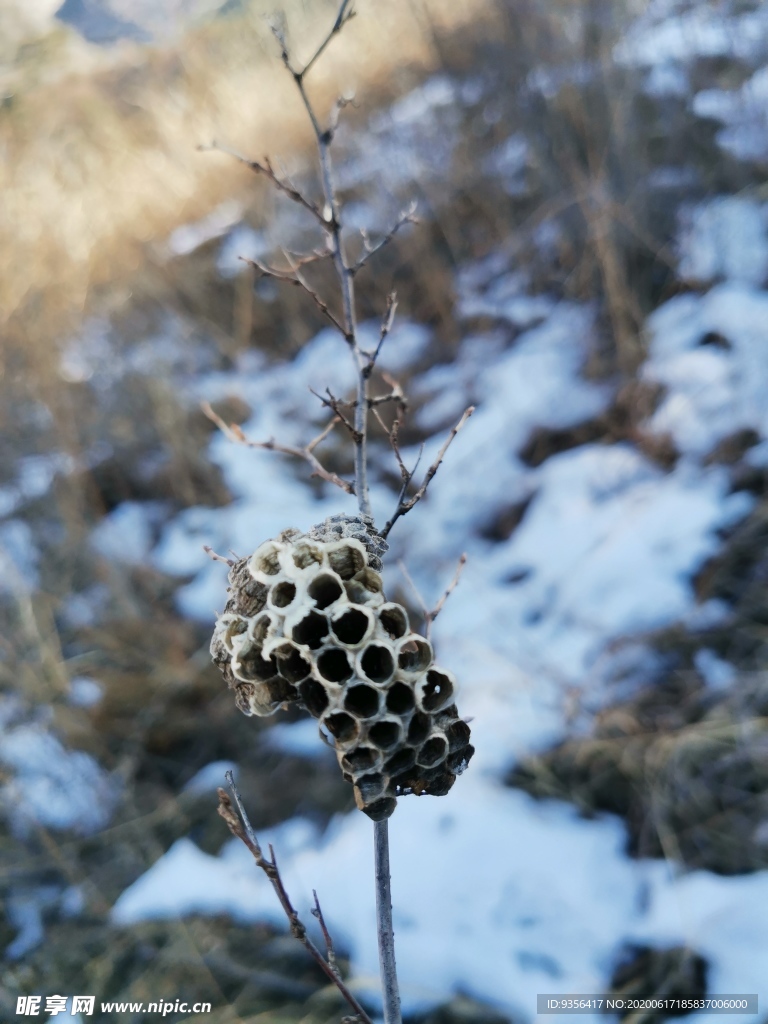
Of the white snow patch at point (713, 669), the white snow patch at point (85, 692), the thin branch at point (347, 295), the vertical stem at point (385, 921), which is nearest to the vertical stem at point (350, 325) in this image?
the thin branch at point (347, 295)

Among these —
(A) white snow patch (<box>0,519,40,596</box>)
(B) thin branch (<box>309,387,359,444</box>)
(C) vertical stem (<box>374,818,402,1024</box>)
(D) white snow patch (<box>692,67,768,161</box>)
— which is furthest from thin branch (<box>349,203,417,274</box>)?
(D) white snow patch (<box>692,67,768,161</box>)

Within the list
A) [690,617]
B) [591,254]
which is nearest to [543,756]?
[690,617]

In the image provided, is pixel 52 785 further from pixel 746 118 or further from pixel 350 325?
pixel 746 118

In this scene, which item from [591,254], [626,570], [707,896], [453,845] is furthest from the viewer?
[591,254]

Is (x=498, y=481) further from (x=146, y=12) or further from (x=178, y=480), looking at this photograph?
(x=146, y=12)

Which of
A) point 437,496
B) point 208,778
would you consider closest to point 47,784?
point 208,778

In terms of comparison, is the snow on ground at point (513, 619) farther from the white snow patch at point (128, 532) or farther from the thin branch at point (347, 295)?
the thin branch at point (347, 295)

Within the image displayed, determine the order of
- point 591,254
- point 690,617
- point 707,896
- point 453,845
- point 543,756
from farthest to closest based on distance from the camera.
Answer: point 591,254 → point 690,617 → point 543,756 → point 453,845 → point 707,896
